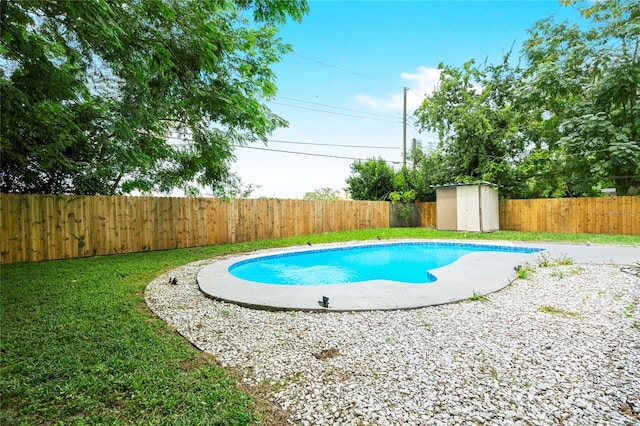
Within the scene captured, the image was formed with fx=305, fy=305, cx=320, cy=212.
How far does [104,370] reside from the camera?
2.02 meters

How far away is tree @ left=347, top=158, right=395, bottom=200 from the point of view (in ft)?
52.9

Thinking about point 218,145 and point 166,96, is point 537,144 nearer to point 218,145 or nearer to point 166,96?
point 218,145

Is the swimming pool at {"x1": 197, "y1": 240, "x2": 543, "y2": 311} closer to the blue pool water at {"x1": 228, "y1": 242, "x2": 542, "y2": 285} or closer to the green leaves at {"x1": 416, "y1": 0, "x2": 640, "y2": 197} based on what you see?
the blue pool water at {"x1": 228, "y1": 242, "x2": 542, "y2": 285}

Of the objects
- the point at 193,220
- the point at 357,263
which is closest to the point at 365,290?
the point at 357,263

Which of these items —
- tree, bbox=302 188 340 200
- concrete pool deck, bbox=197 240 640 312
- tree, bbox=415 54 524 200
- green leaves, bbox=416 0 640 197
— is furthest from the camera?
tree, bbox=302 188 340 200

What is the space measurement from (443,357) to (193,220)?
8.06 m

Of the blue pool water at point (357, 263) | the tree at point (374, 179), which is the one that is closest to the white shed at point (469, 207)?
the tree at point (374, 179)

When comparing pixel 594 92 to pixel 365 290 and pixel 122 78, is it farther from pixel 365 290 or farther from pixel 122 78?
pixel 122 78

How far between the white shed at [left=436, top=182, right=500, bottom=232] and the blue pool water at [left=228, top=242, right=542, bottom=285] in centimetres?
344

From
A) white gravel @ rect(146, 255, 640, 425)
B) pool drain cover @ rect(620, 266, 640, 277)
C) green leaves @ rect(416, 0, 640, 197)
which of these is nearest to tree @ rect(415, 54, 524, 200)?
green leaves @ rect(416, 0, 640, 197)

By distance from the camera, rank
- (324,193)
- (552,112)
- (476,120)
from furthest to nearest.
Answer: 1. (324,193)
2. (552,112)
3. (476,120)

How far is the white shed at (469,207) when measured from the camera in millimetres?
12062

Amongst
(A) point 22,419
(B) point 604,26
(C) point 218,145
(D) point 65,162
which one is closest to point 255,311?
(A) point 22,419

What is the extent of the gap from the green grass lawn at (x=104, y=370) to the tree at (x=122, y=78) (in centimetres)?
229
